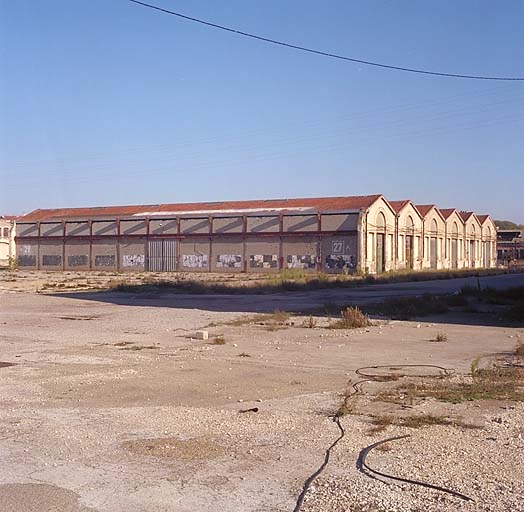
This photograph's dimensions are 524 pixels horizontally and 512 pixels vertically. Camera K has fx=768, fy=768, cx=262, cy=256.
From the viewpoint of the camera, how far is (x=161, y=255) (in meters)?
77.6

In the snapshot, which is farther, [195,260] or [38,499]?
[195,260]

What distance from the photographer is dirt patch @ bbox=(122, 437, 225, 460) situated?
7.86 metres

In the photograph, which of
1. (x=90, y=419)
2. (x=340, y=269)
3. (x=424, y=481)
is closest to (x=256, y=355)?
(x=90, y=419)

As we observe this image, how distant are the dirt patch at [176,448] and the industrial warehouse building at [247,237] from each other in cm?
5822

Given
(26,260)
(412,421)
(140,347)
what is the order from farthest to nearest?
(26,260)
(140,347)
(412,421)

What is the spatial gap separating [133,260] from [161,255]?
350 centimetres

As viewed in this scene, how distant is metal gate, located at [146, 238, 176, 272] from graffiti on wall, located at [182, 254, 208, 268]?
1.18 meters

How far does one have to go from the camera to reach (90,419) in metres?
9.64

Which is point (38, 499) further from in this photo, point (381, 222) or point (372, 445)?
point (381, 222)

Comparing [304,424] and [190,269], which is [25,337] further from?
[190,269]

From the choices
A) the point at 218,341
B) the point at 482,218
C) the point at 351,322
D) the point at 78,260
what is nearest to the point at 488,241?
the point at 482,218

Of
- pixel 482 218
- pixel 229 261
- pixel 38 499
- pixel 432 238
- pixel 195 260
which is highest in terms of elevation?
pixel 482 218

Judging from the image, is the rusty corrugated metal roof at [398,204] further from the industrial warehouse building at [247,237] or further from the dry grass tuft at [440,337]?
the dry grass tuft at [440,337]

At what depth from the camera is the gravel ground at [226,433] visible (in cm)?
654
